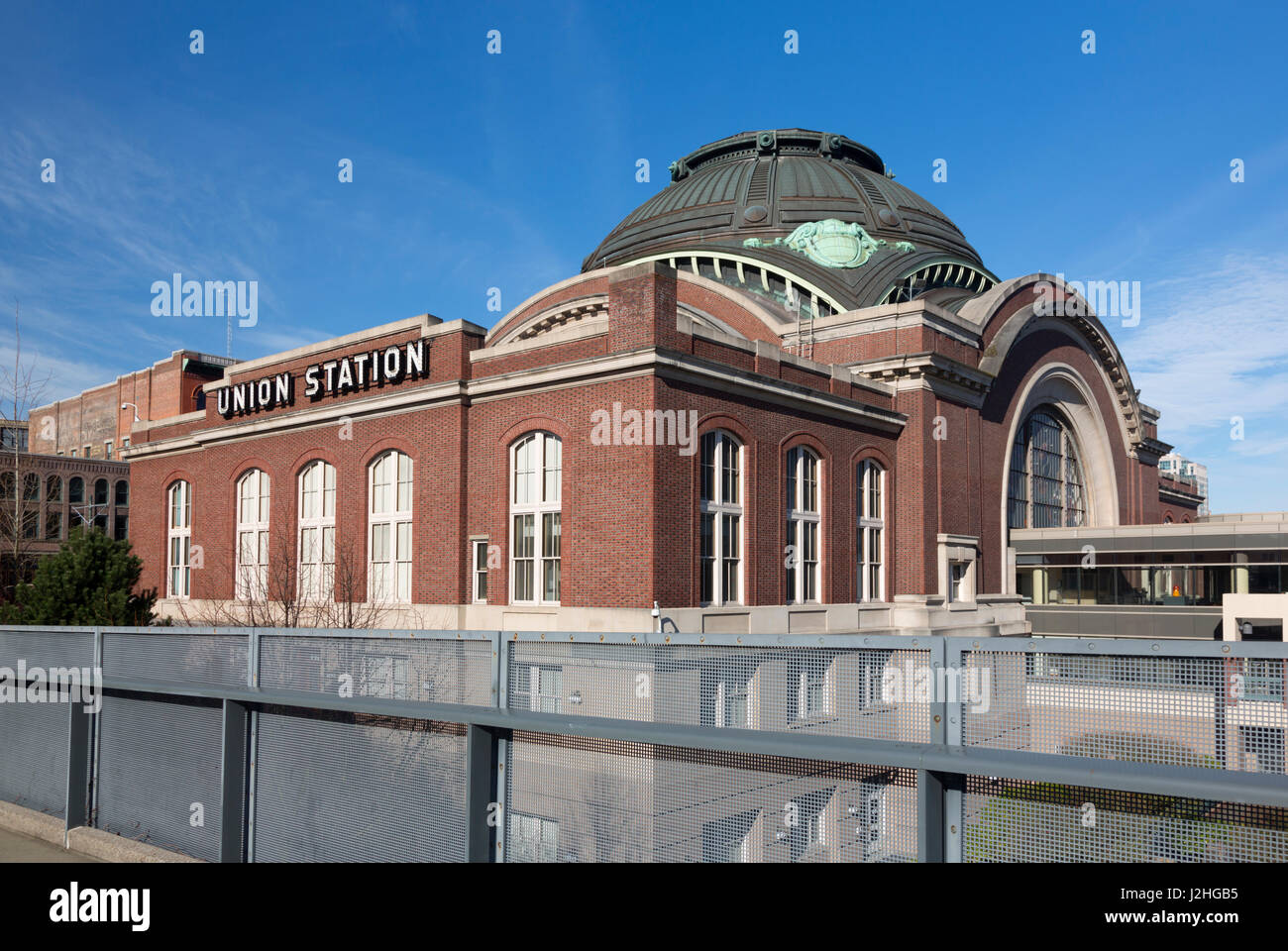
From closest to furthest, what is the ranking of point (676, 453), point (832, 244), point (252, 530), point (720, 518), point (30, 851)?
point (30, 851) < point (676, 453) < point (720, 518) < point (252, 530) < point (832, 244)

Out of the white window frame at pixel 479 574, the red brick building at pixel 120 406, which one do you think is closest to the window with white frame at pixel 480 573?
the white window frame at pixel 479 574

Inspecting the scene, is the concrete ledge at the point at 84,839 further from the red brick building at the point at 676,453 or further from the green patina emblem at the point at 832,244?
the green patina emblem at the point at 832,244

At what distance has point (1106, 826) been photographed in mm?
4277

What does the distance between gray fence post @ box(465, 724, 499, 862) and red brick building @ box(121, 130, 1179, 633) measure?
14648 millimetres

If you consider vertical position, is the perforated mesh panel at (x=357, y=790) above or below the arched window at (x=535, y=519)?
below

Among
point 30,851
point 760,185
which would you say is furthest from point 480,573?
point 760,185

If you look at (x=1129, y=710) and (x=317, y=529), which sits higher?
(x=317, y=529)

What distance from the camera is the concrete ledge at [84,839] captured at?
28.2ft

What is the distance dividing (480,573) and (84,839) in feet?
51.3

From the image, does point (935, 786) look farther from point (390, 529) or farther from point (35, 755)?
point (390, 529)

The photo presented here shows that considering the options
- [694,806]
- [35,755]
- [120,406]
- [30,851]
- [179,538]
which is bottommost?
[30,851]

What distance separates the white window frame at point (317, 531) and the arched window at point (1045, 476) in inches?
913

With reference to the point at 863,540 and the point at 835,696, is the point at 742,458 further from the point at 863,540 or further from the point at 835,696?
the point at 835,696

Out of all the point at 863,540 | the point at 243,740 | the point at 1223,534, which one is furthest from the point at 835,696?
the point at 1223,534
